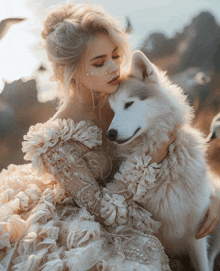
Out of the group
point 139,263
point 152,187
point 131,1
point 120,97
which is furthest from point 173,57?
point 139,263

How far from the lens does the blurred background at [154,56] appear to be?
1.67 m

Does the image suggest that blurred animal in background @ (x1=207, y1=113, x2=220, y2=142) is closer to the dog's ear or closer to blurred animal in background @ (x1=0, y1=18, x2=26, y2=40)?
the dog's ear

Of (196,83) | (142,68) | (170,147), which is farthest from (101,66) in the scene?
(196,83)

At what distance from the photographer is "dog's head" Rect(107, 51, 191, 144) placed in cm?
99

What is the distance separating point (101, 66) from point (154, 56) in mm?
797

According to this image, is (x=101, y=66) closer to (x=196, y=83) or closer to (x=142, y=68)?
(x=142, y=68)

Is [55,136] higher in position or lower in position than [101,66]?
Answer: lower

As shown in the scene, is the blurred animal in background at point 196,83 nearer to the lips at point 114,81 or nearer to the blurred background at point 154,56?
the blurred background at point 154,56

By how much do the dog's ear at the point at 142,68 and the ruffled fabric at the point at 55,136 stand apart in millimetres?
272

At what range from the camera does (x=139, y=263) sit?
2.86 feet

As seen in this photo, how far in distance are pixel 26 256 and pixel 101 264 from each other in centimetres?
24

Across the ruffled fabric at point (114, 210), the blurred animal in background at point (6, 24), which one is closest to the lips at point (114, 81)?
the ruffled fabric at point (114, 210)

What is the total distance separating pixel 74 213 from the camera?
1000 mm

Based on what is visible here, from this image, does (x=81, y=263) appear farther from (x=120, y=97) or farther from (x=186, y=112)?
(x=186, y=112)
